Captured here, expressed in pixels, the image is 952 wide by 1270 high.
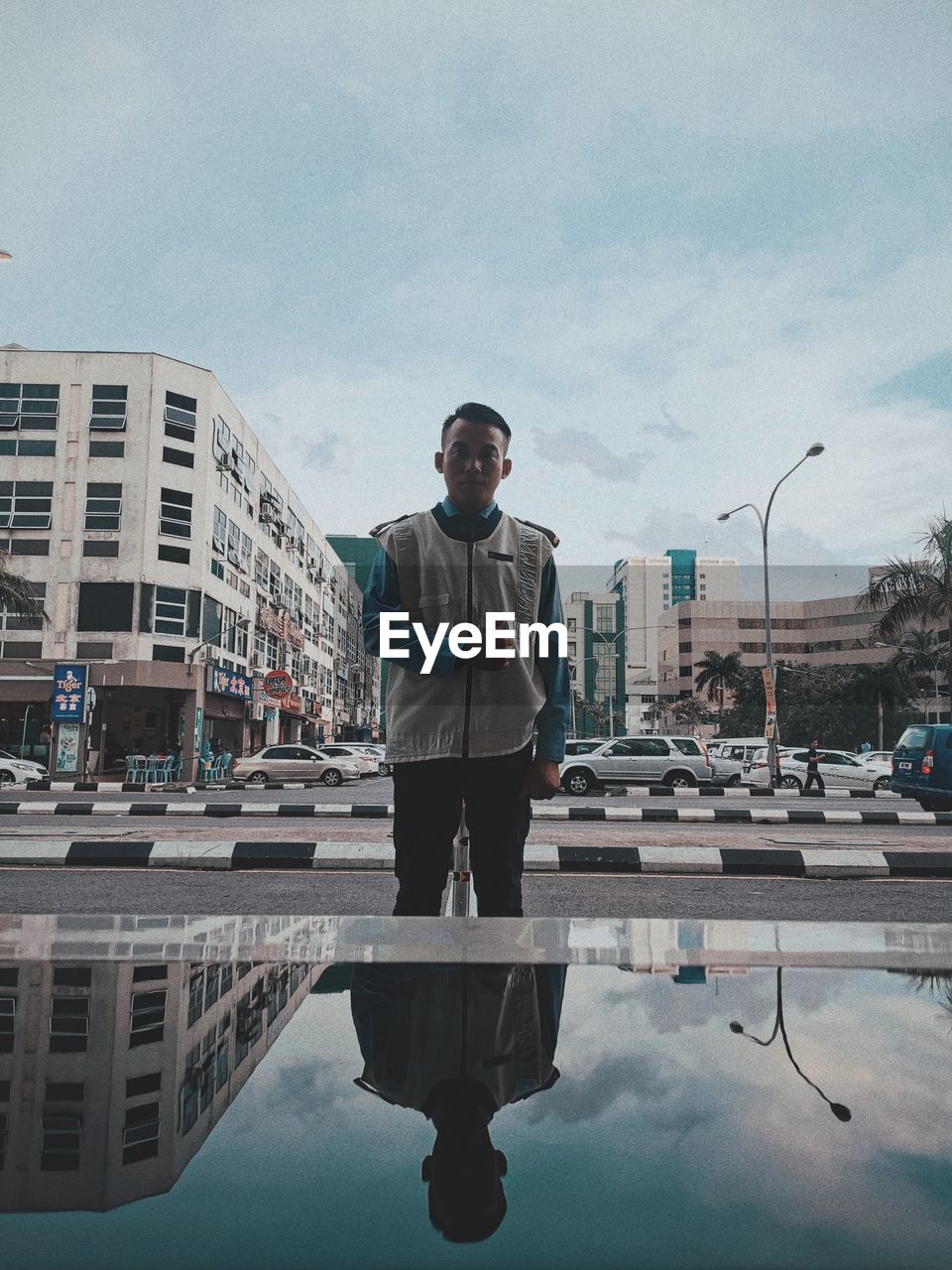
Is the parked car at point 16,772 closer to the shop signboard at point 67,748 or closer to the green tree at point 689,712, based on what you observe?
the shop signboard at point 67,748

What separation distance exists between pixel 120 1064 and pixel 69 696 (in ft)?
106

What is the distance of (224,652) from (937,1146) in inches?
1583

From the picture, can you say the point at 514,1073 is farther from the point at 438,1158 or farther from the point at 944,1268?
the point at 944,1268

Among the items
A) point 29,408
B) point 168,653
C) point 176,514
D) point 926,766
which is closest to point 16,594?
point 168,653

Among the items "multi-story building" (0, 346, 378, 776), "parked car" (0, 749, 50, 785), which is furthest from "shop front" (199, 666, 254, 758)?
"parked car" (0, 749, 50, 785)

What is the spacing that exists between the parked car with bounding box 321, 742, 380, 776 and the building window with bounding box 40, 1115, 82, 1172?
3015cm

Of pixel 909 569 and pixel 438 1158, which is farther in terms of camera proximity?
pixel 909 569

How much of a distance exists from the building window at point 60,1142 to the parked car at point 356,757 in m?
30.2

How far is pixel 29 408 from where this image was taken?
3584cm

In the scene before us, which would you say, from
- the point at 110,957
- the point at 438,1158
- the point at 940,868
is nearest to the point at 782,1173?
the point at 438,1158

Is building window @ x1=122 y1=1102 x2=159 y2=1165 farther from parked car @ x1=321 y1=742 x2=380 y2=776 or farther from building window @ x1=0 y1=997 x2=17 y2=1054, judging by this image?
parked car @ x1=321 y1=742 x2=380 y2=776

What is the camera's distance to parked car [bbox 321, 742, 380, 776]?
101 ft

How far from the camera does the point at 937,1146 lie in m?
0.88

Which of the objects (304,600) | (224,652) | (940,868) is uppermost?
(304,600)
